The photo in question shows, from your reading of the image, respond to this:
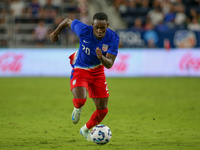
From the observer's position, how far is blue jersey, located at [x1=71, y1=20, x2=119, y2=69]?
19.2 ft

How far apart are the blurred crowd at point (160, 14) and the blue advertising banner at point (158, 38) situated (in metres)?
0.52

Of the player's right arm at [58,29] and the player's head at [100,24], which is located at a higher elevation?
the player's head at [100,24]

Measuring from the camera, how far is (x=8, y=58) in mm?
17734

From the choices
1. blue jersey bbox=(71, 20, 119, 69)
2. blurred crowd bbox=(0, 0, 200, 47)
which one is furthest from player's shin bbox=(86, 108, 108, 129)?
blurred crowd bbox=(0, 0, 200, 47)

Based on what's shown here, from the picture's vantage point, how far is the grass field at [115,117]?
19.0 feet

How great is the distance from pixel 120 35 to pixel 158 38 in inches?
85.0

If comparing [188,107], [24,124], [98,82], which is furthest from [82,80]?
[188,107]

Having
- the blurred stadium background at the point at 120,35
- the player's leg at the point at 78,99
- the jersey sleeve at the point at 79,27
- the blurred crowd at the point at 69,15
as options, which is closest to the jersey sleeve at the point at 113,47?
the jersey sleeve at the point at 79,27

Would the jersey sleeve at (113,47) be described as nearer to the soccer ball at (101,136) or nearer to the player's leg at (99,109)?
the player's leg at (99,109)

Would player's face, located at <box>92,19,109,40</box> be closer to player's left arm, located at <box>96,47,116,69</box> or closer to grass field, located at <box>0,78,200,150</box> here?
player's left arm, located at <box>96,47,116,69</box>

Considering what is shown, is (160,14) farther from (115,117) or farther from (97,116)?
(97,116)

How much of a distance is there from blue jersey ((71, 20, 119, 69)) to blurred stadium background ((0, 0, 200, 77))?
37.9ft

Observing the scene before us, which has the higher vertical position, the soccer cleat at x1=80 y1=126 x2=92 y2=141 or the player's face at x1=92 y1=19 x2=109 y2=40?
the player's face at x1=92 y1=19 x2=109 y2=40

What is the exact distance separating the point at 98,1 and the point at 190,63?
8.36 m
